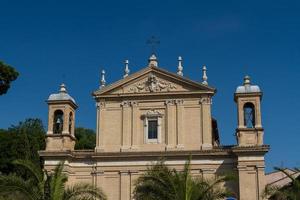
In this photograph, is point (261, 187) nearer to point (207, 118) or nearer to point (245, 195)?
point (245, 195)

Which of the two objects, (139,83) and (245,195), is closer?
(245,195)

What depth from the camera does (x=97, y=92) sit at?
34625 mm

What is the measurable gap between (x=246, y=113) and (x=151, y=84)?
607 centimetres

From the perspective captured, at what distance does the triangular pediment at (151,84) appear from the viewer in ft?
111

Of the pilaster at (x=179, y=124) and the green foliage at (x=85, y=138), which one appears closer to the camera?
the pilaster at (x=179, y=124)

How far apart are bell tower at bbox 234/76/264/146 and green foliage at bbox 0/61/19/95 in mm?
14349

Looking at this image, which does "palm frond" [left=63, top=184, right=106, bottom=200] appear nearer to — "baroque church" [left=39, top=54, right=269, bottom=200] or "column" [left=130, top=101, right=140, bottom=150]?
"baroque church" [left=39, top=54, right=269, bottom=200]

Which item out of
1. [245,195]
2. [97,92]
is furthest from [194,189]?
[97,92]

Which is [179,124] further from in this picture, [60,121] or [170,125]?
[60,121]

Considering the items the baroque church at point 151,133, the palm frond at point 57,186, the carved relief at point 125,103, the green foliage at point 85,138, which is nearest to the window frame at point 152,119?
the baroque church at point 151,133

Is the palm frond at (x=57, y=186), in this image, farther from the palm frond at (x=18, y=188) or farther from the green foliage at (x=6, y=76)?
the green foliage at (x=6, y=76)

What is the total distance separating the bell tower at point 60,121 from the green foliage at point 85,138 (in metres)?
19.4

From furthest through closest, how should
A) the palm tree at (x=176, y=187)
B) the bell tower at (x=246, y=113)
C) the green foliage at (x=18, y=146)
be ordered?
the green foliage at (x=18, y=146) < the bell tower at (x=246, y=113) < the palm tree at (x=176, y=187)

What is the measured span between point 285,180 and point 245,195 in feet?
64.9
